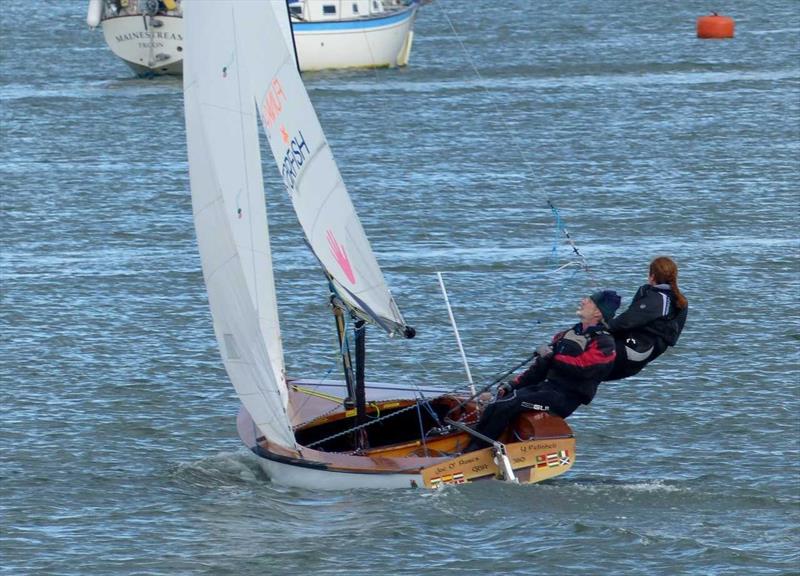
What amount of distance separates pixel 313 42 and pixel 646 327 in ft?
116

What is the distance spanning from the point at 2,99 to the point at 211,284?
99.8 feet

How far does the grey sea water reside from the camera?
14.1 meters

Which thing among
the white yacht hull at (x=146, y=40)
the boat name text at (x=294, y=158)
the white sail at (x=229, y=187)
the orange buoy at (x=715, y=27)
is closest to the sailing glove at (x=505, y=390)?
the white sail at (x=229, y=187)

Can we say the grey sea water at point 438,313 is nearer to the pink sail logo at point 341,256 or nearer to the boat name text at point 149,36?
the boat name text at point 149,36

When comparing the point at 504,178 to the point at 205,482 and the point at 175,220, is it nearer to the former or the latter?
the point at 175,220

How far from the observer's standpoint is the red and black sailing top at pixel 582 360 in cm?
1410

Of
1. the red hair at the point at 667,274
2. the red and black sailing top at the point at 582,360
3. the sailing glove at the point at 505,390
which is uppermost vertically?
the red hair at the point at 667,274

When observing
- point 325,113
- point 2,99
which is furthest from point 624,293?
point 2,99

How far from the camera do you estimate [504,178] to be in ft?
104

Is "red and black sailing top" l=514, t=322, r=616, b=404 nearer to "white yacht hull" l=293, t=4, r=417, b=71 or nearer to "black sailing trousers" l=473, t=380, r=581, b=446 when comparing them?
"black sailing trousers" l=473, t=380, r=581, b=446

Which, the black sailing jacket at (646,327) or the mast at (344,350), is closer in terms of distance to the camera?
the black sailing jacket at (646,327)

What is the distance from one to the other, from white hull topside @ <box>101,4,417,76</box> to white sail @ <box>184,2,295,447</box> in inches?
1311

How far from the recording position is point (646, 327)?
14.2 m

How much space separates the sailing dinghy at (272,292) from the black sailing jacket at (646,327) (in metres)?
0.81
